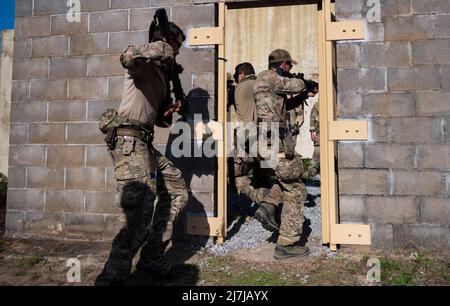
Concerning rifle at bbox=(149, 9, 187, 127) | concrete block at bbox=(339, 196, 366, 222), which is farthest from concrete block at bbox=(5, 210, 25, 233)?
concrete block at bbox=(339, 196, 366, 222)

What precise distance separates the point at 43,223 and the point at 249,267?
2.49 metres

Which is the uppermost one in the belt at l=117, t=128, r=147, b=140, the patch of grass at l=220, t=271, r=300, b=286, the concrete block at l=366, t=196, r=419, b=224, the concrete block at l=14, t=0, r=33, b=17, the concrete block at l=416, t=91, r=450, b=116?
the concrete block at l=14, t=0, r=33, b=17

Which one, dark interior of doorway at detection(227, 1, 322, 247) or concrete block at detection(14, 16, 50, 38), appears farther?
concrete block at detection(14, 16, 50, 38)

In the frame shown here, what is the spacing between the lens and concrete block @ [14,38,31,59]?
14.3ft

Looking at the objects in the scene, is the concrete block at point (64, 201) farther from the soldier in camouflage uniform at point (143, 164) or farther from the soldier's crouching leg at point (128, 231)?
the soldier's crouching leg at point (128, 231)

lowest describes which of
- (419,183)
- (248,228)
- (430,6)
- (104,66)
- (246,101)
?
(248,228)

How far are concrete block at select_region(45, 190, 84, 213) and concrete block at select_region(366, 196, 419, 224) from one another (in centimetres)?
310

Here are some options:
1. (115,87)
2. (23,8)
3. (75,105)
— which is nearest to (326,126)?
(115,87)

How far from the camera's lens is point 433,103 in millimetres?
3510

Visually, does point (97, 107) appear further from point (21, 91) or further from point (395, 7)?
point (395, 7)

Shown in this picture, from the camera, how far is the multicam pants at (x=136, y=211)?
9.01ft

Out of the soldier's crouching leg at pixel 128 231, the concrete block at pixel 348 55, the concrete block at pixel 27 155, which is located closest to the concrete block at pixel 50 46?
the concrete block at pixel 27 155

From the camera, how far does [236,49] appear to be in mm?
11805

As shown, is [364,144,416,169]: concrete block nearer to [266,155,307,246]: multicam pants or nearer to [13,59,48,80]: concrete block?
[266,155,307,246]: multicam pants
